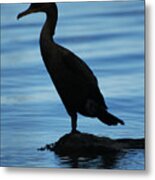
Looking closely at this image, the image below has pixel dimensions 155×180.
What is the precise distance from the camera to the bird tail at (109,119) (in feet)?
7.29

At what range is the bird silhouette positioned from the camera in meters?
2.26

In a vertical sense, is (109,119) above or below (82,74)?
below

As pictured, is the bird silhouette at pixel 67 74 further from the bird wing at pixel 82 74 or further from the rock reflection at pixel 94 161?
the rock reflection at pixel 94 161

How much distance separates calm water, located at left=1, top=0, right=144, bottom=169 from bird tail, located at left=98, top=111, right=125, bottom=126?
2cm

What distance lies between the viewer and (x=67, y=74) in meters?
2.29

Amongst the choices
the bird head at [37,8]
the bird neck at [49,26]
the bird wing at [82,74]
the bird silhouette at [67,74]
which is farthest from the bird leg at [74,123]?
the bird head at [37,8]

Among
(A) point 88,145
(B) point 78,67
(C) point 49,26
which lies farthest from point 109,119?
(C) point 49,26

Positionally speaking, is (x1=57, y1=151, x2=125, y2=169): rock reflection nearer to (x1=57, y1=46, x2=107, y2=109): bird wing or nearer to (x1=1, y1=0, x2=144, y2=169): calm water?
(x1=1, y1=0, x2=144, y2=169): calm water

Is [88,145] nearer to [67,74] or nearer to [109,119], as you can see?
[109,119]

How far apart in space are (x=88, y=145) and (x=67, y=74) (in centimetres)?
29

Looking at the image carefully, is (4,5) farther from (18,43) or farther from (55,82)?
(55,82)

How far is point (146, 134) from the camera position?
87.0 inches

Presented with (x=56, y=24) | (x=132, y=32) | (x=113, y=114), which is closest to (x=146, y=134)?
(x=113, y=114)

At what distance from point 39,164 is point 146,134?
441 mm
